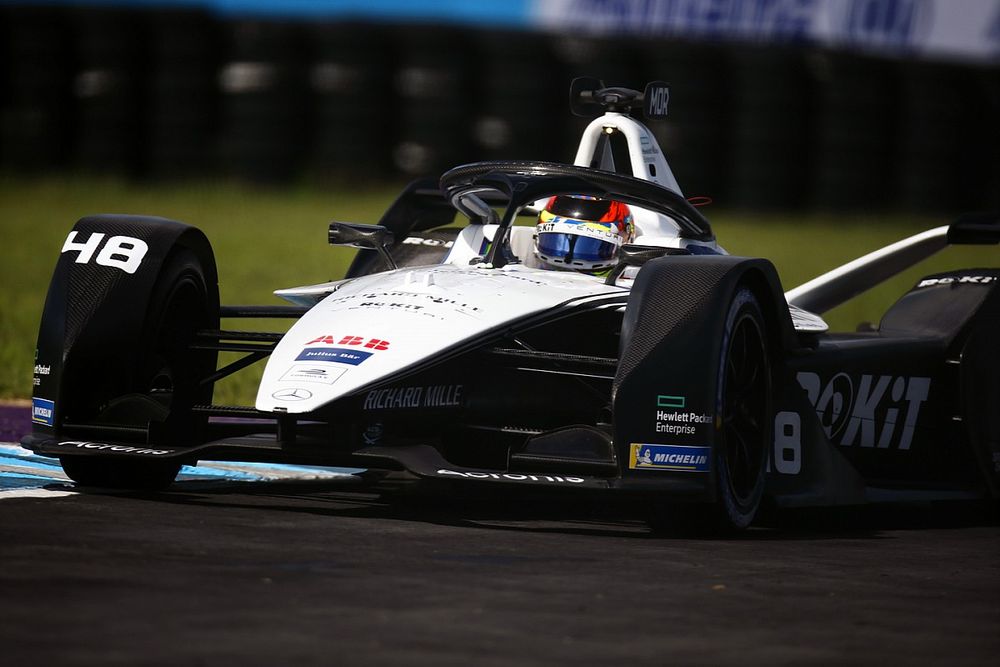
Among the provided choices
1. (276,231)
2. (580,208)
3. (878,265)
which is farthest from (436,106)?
(580,208)

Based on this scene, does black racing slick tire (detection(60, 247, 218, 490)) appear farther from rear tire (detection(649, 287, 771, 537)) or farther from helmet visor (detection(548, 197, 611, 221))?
rear tire (detection(649, 287, 771, 537))

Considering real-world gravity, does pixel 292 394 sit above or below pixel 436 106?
above

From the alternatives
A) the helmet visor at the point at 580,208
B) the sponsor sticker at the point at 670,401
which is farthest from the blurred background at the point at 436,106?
the sponsor sticker at the point at 670,401

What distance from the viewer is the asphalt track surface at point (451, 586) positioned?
495 cm

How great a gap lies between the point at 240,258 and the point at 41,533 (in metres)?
13.0

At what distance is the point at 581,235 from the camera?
8.66 m

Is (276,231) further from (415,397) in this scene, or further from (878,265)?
(415,397)

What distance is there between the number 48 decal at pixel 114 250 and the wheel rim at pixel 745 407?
258 cm

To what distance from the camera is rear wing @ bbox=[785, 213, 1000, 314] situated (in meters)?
9.95

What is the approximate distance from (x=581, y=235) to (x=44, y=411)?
2462mm

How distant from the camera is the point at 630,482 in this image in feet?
23.7

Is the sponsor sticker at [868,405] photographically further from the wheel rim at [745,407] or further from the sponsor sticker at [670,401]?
the sponsor sticker at [670,401]

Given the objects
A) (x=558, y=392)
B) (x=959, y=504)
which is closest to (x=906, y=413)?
(x=959, y=504)

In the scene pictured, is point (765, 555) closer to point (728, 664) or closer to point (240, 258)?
point (728, 664)
